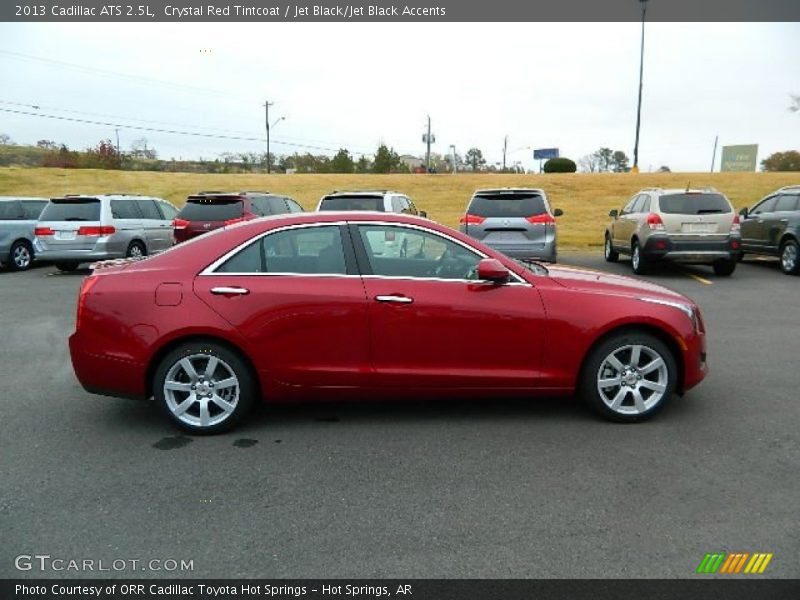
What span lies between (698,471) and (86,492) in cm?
359

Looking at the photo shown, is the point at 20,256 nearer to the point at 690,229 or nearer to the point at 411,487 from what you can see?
the point at 411,487

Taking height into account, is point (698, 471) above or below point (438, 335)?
below

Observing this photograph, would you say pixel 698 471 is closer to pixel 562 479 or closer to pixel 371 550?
pixel 562 479

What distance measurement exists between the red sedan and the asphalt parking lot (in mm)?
310

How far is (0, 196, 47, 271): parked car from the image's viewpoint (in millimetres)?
13461

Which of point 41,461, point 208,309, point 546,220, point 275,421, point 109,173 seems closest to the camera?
point 41,461

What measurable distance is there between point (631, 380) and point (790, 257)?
989 cm

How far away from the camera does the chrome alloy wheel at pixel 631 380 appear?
4.39 m

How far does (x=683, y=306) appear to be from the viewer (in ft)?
14.7

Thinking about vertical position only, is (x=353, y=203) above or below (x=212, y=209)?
above

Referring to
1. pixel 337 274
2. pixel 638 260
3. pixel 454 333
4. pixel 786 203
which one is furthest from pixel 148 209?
pixel 786 203

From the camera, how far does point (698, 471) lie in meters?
3.64
